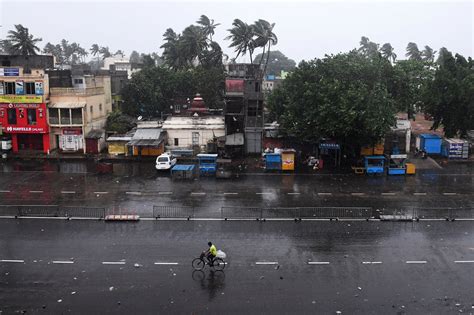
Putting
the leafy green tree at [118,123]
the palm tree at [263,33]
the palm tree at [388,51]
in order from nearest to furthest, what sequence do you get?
the leafy green tree at [118,123], the palm tree at [263,33], the palm tree at [388,51]

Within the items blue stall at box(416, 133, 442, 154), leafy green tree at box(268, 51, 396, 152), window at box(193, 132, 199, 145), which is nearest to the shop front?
window at box(193, 132, 199, 145)

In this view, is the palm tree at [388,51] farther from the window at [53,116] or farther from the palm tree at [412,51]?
the window at [53,116]

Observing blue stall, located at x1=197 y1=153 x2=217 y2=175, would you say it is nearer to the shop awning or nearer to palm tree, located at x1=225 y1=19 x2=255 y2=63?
the shop awning

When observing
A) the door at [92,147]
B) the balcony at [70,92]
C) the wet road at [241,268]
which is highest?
the balcony at [70,92]

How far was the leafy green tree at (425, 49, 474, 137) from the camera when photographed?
48906mm

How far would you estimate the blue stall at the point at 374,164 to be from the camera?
41.7 meters

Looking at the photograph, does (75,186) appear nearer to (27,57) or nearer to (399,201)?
(399,201)

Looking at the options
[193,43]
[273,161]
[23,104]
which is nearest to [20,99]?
[23,104]

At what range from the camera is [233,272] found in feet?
70.5

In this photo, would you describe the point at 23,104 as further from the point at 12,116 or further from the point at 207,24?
the point at 207,24

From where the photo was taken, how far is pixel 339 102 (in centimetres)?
4250

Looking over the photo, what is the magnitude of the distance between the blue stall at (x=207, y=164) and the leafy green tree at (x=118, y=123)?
1572 cm

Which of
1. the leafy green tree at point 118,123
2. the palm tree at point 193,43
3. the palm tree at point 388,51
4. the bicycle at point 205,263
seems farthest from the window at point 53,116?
the palm tree at point 388,51

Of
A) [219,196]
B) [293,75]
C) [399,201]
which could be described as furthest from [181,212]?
[293,75]
